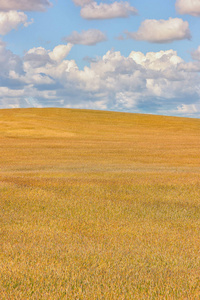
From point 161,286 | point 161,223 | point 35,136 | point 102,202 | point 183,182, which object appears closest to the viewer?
point 161,286

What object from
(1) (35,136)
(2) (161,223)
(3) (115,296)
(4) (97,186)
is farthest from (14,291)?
(1) (35,136)

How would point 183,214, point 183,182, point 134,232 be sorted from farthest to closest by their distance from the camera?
1. point 183,182
2. point 183,214
3. point 134,232

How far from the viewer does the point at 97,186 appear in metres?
14.6

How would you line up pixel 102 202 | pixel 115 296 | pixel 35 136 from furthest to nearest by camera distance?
1. pixel 35 136
2. pixel 102 202
3. pixel 115 296

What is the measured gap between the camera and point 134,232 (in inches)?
376

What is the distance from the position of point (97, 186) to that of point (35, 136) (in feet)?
126

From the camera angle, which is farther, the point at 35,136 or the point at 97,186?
the point at 35,136

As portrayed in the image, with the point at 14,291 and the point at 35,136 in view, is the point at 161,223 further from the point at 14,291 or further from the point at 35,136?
the point at 35,136

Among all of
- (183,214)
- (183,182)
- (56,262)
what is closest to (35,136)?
(183,182)

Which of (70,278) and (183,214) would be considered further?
(183,214)

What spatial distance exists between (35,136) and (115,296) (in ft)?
154

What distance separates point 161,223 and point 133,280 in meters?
4.29

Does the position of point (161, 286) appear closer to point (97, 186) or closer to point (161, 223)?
point (161, 223)

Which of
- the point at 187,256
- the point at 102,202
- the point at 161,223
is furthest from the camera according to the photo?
the point at 102,202
